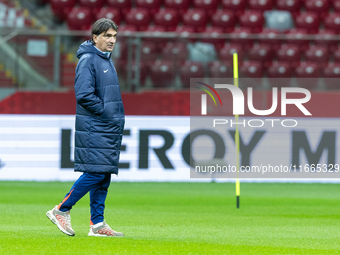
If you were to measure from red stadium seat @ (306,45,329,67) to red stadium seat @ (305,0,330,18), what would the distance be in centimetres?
394

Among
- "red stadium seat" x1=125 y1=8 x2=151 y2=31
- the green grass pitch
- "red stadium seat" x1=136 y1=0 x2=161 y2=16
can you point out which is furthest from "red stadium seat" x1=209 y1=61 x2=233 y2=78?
"red stadium seat" x1=136 y1=0 x2=161 y2=16

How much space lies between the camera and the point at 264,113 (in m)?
11.6

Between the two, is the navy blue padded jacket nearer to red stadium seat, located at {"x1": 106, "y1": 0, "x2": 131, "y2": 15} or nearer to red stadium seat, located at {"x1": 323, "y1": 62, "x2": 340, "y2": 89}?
red stadium seat, located at {"x1": 323, "y1": 62, "x2": 340, "y2": 89}

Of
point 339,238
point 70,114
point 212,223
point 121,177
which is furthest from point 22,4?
point 339,238

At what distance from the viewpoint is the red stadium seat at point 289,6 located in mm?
15680

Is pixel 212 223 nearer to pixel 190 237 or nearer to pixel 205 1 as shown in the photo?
pixel 190 237

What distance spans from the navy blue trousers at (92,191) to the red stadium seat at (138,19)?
33.2ft

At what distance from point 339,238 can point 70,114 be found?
6965mm

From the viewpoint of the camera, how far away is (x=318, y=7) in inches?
624

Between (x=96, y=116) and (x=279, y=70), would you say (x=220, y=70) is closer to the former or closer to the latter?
(x=279, y=70)

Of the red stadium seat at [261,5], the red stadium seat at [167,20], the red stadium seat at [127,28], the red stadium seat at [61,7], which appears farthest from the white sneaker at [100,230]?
the red stadium seat at [261,5]

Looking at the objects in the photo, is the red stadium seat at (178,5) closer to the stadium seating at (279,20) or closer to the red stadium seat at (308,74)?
the stadium seating at (279,20)

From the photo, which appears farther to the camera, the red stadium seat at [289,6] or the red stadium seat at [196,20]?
the red stadium seat at [289,6]

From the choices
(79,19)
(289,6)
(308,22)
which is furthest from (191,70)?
(289,6)
